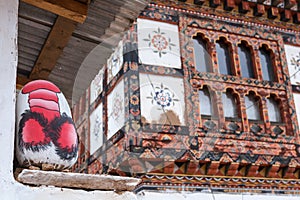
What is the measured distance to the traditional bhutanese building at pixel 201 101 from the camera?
533 cm

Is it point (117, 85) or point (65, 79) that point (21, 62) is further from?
point (117, 85)

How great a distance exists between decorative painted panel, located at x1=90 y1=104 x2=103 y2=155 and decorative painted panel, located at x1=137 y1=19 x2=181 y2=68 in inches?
37.9

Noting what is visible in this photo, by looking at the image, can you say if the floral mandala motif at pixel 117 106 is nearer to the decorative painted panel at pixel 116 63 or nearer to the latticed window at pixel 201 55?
the decorative painted panel at pixel 116 63

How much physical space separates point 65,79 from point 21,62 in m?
0.21

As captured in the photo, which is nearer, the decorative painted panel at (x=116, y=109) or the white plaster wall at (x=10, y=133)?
the white plaster wall at (x=10, y=133)

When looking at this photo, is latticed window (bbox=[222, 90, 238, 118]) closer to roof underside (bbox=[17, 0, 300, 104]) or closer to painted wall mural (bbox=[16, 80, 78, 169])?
roof underside (bbox=[17, 0, 300, 104])

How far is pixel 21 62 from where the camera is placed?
7.09ft

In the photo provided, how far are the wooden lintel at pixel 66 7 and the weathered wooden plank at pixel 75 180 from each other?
2.03 ft

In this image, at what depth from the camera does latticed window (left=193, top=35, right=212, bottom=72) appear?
239 inches

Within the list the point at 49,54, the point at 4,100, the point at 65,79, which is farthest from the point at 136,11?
the point at 4,100

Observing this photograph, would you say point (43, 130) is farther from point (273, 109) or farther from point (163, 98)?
A: point (273, 109)

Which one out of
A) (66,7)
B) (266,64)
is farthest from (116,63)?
(66,7)

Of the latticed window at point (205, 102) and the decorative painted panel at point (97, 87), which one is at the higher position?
the decorative painted panel at point (97, 87)

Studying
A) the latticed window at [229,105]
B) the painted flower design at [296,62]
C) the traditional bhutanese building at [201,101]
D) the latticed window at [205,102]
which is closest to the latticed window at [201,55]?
the traditional bhutanese building at [201,101]
